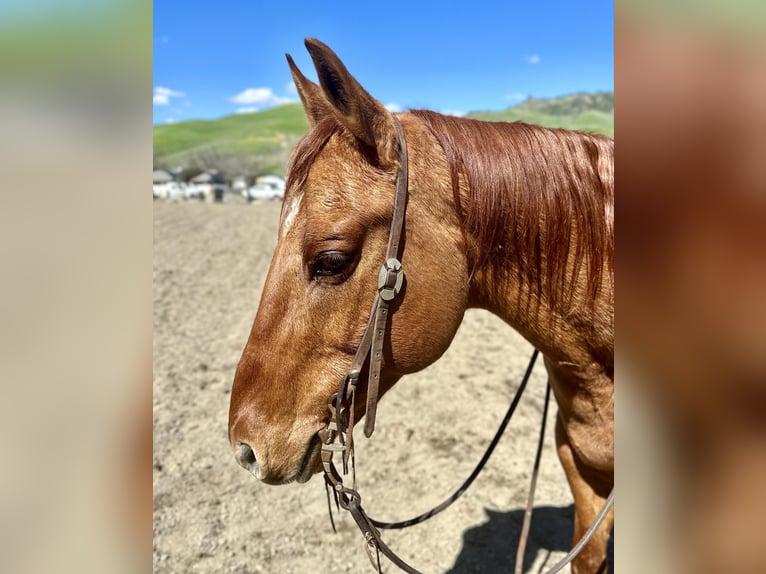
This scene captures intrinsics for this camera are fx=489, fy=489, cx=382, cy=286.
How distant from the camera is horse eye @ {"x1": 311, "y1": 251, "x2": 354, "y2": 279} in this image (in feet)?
4.43

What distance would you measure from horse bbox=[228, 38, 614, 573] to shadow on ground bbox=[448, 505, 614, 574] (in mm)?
1986

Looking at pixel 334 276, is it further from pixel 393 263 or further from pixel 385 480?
pixel 385 480

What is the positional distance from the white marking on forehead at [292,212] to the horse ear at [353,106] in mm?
243

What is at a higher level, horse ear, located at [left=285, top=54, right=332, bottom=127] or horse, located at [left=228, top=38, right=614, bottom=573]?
horse ear, located at [left=285, top=54, right=332, bottom=127]

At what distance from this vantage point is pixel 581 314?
1.51 m

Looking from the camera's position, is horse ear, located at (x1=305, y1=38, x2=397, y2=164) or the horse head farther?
the horse head
